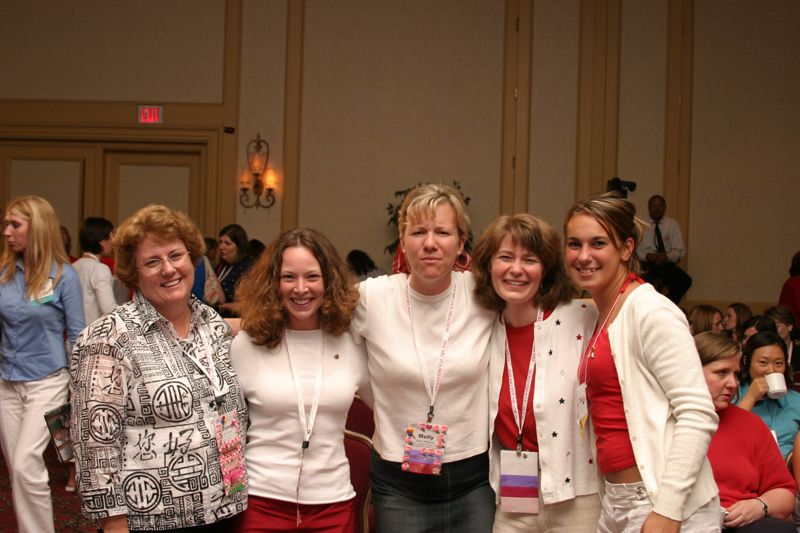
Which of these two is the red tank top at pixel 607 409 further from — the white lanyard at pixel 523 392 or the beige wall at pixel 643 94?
the beige wall at pixel 643 94

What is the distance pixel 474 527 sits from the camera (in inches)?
87.4

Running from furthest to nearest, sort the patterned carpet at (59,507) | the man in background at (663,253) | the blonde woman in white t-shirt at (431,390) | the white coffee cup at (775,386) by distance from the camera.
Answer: the man in background at (663,253) → the patterned carpet at (59,507) → the white coffee cup at (775,386) → the blonde woman in white t-shirt at (431,390)

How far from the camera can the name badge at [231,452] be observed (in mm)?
1982

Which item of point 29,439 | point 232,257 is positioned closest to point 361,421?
point 29,439

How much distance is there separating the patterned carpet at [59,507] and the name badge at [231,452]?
212cm

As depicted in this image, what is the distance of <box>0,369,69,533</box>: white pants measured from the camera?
316 cm

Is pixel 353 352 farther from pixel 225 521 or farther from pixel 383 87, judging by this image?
pixel 383 87

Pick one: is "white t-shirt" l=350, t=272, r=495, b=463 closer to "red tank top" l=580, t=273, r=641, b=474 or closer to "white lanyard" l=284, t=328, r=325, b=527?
"white lanyard" l=284, t=328, r=325, b=527

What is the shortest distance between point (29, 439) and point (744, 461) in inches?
110

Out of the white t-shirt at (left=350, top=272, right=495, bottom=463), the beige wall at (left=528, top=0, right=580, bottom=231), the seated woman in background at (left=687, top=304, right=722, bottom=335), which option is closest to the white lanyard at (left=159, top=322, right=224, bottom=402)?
the white t-shirt at (left=350, top=272, right=495, bottom=463)

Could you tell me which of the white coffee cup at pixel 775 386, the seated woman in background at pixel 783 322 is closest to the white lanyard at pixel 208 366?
the white coffee cup at pixel 775 386

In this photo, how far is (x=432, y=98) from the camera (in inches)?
322

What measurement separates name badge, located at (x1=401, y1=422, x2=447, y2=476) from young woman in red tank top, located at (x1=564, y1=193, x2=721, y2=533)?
416 millimetres

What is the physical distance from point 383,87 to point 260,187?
1728mm
